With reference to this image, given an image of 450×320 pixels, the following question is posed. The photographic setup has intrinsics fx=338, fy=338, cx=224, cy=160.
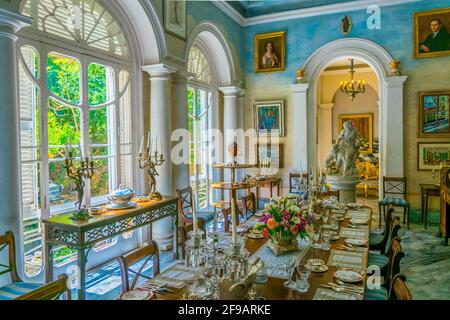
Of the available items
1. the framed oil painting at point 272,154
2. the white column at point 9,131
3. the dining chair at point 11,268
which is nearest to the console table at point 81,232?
the white column at point 9,131

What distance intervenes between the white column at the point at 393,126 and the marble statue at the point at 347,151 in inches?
52.3

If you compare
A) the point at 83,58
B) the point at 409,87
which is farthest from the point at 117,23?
the point at 409,87

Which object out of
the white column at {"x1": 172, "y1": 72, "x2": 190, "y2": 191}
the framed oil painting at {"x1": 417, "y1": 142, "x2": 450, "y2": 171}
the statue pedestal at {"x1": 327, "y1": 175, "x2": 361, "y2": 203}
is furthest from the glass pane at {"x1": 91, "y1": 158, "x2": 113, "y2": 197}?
the framed oil painting at {"x1": 417, "y1": 142, "x2": 450, "y2": 171}

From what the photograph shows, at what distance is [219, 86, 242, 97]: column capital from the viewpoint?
8375 mm

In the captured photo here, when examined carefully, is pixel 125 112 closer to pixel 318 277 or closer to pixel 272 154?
pixel 318 277

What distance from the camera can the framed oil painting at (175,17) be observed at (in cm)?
558

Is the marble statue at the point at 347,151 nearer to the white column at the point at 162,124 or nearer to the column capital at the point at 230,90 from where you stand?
the column capital at the point at 230,90

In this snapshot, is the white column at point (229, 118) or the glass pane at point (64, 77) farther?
the white column at point (229, 118)

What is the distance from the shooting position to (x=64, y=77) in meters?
4.36
